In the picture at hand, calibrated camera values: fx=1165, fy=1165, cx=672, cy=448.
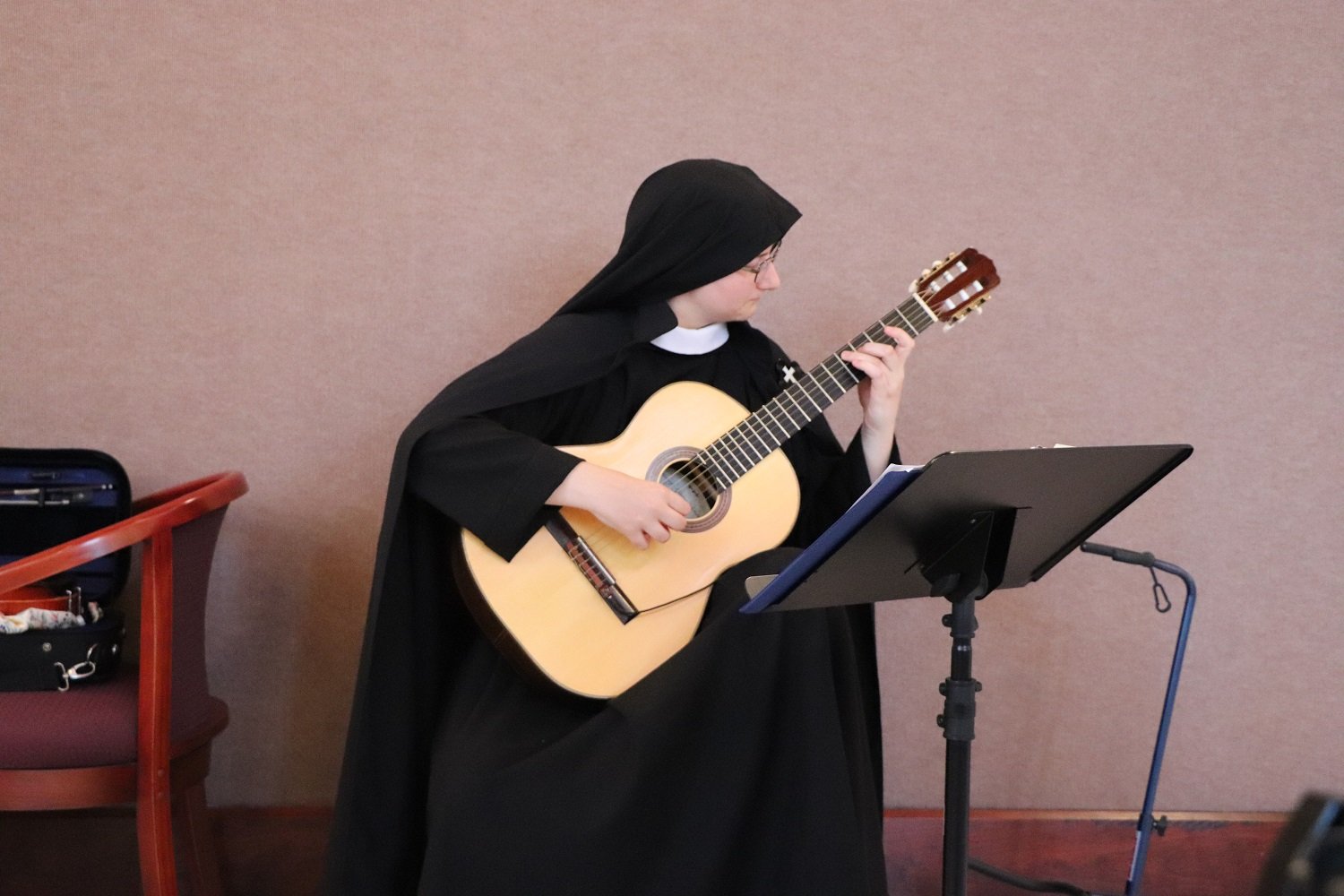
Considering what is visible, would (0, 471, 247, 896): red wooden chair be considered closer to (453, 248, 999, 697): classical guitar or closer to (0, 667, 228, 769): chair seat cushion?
(0, 667, 228, 769): chair seat cushion

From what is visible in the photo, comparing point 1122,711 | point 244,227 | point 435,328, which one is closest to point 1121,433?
point 1122,711

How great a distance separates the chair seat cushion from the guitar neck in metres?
1.13

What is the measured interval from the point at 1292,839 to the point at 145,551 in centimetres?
198

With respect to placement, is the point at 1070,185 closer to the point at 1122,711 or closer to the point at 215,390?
the point at 1122,711

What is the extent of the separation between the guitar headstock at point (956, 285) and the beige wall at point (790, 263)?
2.34ft

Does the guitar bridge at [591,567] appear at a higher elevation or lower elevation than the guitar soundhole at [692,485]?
lower

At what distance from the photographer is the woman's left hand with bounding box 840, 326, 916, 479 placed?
2.02 meters

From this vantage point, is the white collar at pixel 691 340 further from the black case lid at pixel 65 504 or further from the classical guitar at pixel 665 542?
the black case lid at pixel 65 504

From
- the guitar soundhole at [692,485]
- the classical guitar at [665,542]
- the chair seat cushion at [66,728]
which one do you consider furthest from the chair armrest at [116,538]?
the guitar soundhole at [692,485]

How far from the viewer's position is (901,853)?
2.82 metres

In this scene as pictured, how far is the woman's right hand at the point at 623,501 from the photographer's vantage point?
1.87m

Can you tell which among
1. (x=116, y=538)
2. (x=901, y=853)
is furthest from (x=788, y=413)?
(x=901, y=853)

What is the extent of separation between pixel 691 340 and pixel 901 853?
1438 mm

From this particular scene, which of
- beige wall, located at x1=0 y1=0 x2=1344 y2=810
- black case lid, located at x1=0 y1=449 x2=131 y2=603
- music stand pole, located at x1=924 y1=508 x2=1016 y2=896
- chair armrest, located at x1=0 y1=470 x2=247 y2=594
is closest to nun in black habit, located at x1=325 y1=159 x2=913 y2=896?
music stand pole, located at x1=924 y1=508 x2=1016 y2=896
